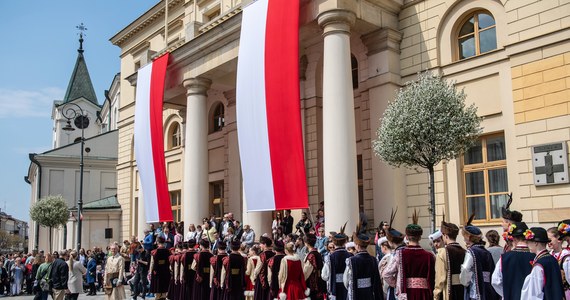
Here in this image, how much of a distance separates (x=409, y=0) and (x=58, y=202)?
34432 mm

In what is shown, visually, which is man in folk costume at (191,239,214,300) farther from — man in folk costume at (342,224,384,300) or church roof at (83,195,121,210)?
church roof at (83,195,121,210)

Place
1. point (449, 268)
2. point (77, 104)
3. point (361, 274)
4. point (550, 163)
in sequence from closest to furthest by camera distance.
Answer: point (449, 268)
point (361, 274)
point (550, 163)
point (77, 104)

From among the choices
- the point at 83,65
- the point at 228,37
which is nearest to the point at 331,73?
the point at 228,37

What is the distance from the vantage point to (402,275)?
7957 millimetres

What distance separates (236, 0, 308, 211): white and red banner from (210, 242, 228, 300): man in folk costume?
290cm

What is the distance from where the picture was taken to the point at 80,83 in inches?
2872

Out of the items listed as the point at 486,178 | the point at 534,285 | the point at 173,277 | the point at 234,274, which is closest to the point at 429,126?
the point at 486,178

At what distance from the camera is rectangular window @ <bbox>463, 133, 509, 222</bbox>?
16375 mm

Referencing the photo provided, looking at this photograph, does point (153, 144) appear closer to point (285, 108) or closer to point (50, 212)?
point (285, 108)

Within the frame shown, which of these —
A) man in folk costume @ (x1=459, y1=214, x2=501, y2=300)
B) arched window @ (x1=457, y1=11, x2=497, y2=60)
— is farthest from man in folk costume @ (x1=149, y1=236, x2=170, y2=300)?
arched window @ (x1=457, y1=11, x2=497, y2=60)

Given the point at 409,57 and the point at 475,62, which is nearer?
the point at 475,62

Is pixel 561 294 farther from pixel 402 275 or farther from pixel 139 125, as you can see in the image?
pixel 139 125

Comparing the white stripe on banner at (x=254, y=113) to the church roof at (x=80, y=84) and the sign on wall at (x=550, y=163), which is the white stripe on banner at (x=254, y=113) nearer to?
the sign on wall at (x=550, y=163)

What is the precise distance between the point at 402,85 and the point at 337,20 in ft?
11.0
